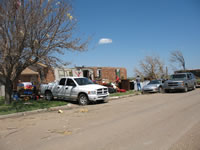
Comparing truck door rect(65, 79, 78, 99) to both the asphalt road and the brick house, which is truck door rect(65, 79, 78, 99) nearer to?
the asphalt road

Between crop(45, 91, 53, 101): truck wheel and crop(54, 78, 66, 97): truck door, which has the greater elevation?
crop(54, 78, 66, 97): truck door

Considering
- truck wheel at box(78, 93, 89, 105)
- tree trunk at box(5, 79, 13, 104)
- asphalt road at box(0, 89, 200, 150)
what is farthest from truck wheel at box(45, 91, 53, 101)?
asphalt road at box(0, 89, 200, 150)

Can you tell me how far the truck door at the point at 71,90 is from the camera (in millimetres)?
13484

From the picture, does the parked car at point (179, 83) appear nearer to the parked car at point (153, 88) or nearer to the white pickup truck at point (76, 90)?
the parked car at point (153, 88)

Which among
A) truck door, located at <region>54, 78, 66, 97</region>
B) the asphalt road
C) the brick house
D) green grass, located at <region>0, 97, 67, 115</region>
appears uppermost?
the brick house

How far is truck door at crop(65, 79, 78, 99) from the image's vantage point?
44.2 ft

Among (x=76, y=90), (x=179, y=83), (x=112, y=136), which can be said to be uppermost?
(x=179, y=83)

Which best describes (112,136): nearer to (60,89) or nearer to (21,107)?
(21,107)

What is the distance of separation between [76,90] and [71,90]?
1.47ft

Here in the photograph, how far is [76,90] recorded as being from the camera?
13.4m

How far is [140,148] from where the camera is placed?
4484 mm

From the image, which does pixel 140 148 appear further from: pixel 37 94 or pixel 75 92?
pixel 37 94

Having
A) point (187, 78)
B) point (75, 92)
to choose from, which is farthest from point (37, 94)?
point (187, 78)

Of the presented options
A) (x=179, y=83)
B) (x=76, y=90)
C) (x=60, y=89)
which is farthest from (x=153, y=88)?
(x=60, y=89)
